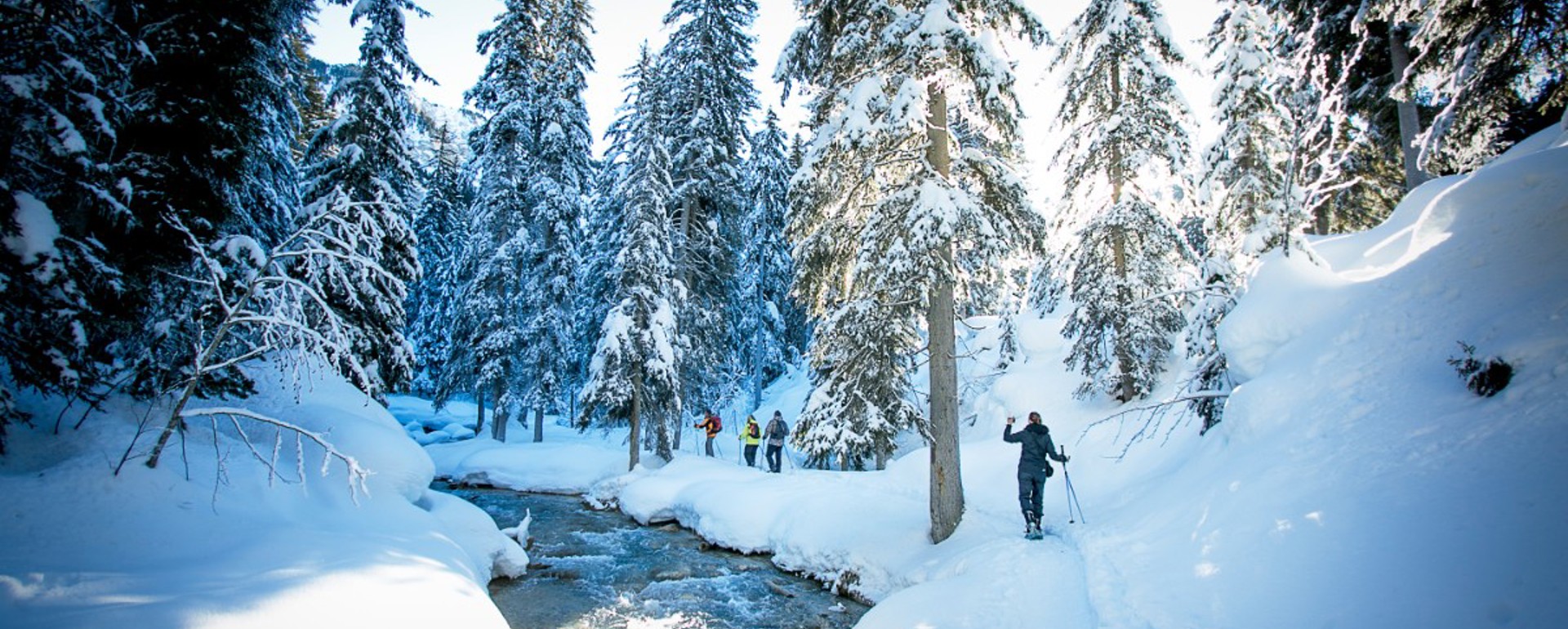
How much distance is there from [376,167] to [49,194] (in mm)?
7226

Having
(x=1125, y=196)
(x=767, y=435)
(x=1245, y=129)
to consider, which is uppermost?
(x=1245, y=129)

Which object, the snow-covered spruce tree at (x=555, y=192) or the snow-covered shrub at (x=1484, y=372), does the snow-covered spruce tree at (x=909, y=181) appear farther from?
the snow-covered spruce tree at (x=555, y=192)

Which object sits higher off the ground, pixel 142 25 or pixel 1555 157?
pixel 142 25

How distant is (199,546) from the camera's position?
5.68m

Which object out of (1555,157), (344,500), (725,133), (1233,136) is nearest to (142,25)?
(344,500)

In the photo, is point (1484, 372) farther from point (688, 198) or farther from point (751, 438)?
point (688, 198)

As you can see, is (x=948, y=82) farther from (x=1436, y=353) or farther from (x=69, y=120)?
(x=69, y=120)

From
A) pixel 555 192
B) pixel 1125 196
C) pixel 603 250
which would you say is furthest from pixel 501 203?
pixel 1125 196

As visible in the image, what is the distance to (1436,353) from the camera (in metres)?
6.62

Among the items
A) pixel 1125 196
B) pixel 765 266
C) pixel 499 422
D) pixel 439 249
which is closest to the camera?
pixel 1125 196

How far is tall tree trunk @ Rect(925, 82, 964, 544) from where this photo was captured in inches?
380

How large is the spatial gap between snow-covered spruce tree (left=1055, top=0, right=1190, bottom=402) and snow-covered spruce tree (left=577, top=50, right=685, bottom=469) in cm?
1220

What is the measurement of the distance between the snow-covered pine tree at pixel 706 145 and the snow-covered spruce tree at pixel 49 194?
14441 millimetres

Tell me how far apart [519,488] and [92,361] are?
48.6 ft
